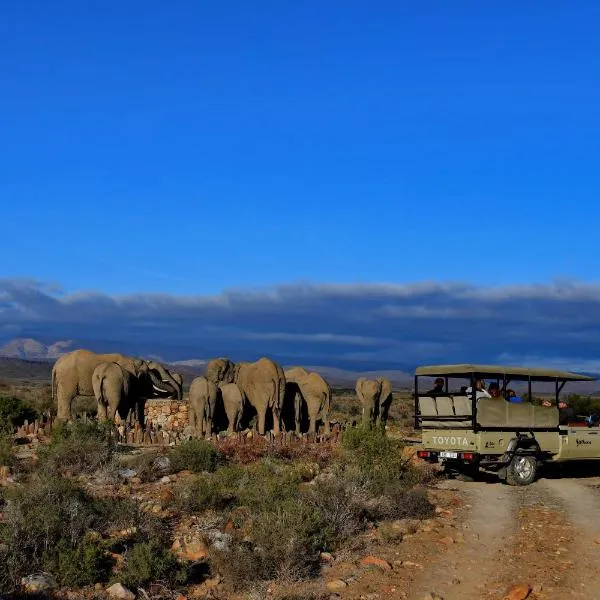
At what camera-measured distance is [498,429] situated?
58.8 ft

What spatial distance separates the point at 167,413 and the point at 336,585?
18345 mm

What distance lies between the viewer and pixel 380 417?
31844 millimetres

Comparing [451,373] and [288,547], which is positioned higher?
[451,373]

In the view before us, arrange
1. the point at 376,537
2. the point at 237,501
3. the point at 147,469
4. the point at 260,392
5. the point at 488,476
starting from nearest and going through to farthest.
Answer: the point at 376,537
the point at 237,501
the point at 147,469
the point at 488,476
the point at 260,392

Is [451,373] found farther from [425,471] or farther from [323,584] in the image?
[323,584]

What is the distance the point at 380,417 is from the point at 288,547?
21.2 m

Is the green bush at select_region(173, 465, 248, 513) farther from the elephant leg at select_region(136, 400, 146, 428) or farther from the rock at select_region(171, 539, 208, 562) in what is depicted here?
the elephant leg at select_region(136, 400, 146, 428)

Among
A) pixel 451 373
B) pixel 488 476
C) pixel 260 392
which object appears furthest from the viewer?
pixel 260 392

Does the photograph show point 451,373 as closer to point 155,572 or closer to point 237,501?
point 237,501

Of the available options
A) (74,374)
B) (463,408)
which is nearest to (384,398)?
(74,374)

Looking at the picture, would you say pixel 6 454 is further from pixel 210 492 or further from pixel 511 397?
pixel 511 397

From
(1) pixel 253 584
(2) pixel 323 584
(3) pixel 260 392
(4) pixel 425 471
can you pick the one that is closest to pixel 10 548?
(1) pixel 253 584

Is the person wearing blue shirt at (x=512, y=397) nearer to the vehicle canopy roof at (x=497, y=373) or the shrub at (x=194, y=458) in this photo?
the vehicle canopy roof at (x=497, y=373)

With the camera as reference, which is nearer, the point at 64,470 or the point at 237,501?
the point at 237,501
